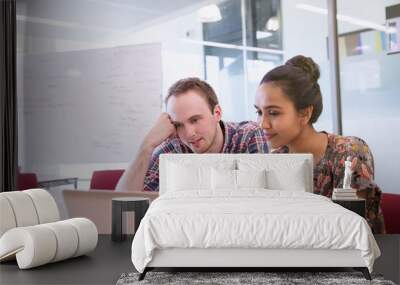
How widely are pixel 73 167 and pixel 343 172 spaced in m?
3.37

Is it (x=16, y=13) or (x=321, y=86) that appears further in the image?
(x=16, y=13)

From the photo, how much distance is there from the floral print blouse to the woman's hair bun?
72cm

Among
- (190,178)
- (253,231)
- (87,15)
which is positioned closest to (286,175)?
(190,178)

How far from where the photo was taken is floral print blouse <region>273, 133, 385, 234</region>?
6043 millimetres

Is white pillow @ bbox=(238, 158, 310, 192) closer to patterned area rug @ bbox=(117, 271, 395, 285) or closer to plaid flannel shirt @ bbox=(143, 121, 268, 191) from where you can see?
plaid flannel shirt @ bbox=(143, 121, 268, 191)

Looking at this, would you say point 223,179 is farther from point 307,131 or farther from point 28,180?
point 28,180

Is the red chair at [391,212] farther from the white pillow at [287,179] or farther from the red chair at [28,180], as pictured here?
the red chair at [28,180]

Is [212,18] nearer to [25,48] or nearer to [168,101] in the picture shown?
[168,101]

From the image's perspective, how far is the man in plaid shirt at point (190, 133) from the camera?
21.2 ft

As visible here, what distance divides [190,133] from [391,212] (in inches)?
94.9

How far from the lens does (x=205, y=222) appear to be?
12.7ft

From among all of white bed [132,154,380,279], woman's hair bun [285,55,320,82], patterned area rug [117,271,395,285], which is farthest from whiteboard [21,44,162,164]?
patterned area rug [117,271,395,285]

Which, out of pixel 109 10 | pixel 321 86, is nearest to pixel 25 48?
pixel 109 10

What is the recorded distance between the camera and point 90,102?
695cm
